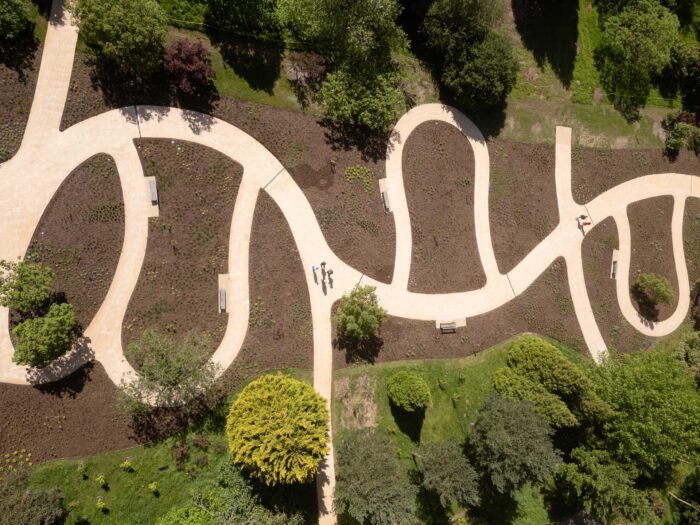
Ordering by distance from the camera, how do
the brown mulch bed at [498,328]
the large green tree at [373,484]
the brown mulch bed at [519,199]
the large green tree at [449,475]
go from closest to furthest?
the large green tree at [373,484] → the large green tree at [449,475] → the brown mulch bed at [498,328] → the brown mulch bed at [519,199]

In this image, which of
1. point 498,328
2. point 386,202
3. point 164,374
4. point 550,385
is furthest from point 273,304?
point 550,385

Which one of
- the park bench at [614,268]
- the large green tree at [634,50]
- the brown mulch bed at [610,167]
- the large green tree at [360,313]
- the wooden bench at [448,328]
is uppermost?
the large green tree at [634,50]

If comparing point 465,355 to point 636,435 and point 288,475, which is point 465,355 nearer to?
A: point 636,435

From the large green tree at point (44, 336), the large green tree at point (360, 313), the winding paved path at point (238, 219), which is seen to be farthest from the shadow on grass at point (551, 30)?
the large green tree at point (44, 336)

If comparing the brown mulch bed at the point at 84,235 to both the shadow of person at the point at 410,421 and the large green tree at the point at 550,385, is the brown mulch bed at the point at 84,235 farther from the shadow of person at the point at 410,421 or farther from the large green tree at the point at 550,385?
the large green tree at the point at 550,385

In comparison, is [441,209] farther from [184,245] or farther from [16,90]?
[16,90]

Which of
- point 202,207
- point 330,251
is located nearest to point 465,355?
point 330,251

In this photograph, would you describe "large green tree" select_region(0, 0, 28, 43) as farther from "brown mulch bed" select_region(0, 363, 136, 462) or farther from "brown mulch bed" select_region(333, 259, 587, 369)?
"brown mulch bed" select_region(333, 259, 587, 369)
